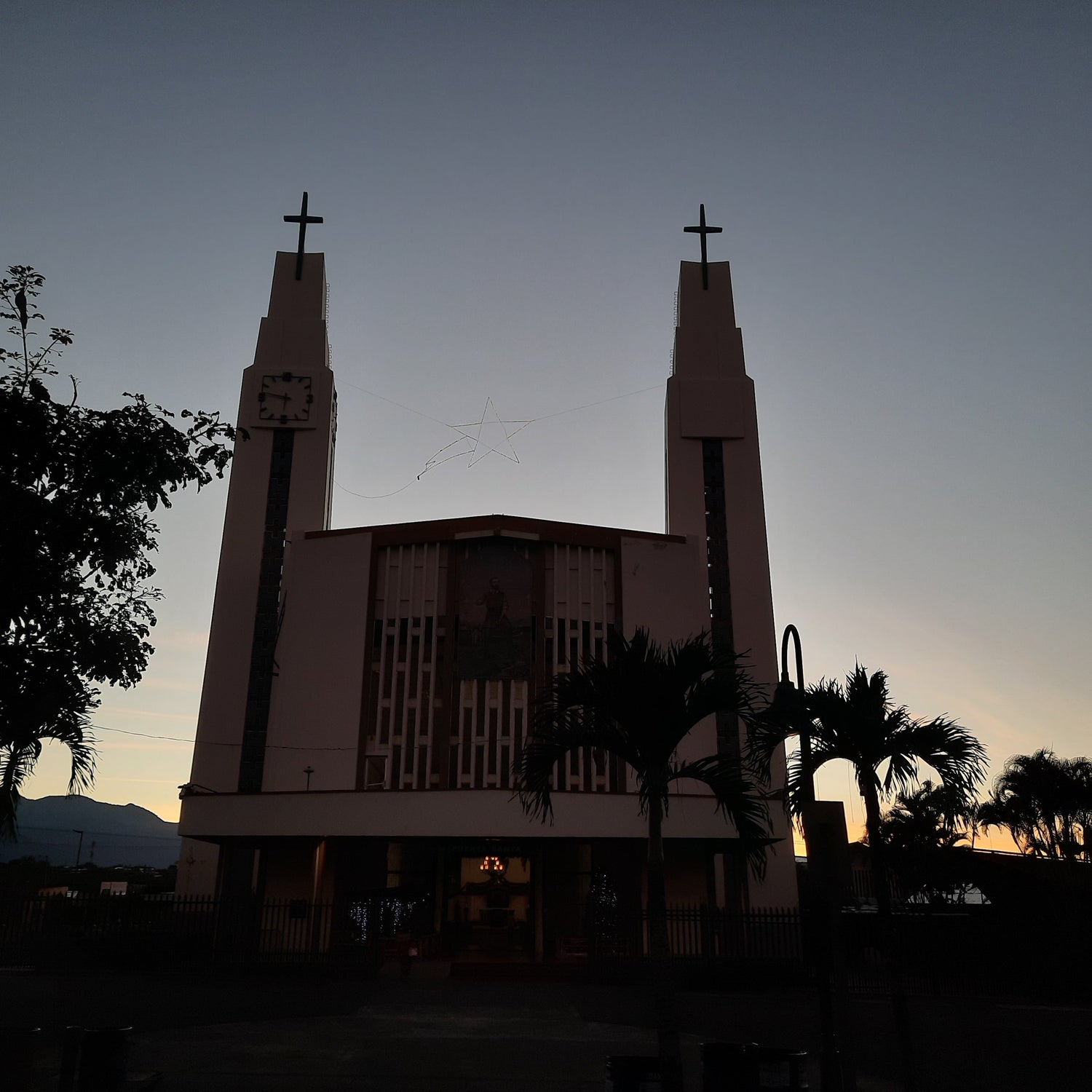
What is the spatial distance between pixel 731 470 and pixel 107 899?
3557 centimetres

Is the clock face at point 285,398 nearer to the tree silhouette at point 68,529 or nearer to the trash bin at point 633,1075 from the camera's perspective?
the tree silhouette at point 68,529

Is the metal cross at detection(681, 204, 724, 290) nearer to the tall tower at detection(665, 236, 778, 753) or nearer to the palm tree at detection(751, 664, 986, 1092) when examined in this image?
the tall tower at detection(665, 236, 778, 753)

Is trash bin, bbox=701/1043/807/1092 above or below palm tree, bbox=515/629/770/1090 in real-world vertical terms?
below

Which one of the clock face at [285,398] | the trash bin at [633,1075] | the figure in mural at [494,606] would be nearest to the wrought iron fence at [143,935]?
the figure in mural at [494,606]

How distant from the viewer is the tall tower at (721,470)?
4847cm

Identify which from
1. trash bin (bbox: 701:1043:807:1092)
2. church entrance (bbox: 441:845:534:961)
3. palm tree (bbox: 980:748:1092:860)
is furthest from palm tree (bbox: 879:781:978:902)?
trash bin (bbox: 701:1043:807:1092)

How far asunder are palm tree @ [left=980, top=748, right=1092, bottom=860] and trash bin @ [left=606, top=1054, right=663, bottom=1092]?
2912 cm

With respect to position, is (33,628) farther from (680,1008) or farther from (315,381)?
(315,381)

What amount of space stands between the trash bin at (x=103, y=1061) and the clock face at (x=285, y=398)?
4283 centimetres

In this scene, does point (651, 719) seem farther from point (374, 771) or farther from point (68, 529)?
point (374, 771)

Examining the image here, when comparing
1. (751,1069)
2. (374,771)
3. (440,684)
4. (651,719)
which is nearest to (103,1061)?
(751,1069)

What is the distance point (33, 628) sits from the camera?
14.0 meters

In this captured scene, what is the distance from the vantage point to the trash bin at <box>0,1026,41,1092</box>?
405 inches

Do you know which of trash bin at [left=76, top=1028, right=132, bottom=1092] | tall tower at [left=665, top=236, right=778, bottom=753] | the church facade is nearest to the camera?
trash bin at [left=76, top=1028, right=132, bottom=1092]
